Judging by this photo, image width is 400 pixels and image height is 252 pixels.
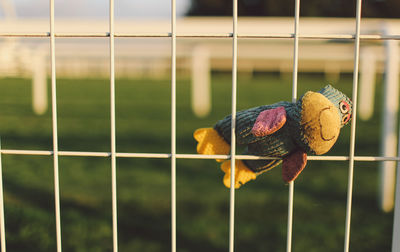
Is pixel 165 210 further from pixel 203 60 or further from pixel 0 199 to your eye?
pixel 203 60

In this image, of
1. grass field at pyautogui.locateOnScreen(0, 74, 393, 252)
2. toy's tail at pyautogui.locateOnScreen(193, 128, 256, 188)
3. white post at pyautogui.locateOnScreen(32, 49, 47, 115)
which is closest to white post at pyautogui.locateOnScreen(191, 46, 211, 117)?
grass field at pyautogui.locateOnScreen(0, 74, 393, 252)

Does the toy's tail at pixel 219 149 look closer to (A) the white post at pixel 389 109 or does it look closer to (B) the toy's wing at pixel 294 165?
(B) the toy's wing at pixel 294 165

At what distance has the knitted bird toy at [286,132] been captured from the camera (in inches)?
26.3

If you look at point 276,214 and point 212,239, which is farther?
point 276,214

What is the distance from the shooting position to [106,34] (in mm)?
710

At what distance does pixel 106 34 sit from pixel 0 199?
1.36ft

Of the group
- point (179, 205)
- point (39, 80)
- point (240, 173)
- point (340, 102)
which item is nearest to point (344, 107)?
point (340, 102)

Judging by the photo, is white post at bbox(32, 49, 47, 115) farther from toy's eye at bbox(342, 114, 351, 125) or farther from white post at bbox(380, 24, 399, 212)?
toy's eye at bbox(342, 114, 351, 125)

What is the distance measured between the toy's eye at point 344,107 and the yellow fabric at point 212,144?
24 centimetres

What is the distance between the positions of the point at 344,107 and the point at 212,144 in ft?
0.90

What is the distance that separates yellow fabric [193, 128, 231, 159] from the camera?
0.81m

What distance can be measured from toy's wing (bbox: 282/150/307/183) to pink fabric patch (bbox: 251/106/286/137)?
9 centimetres

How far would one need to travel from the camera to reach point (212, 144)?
2.65 ft

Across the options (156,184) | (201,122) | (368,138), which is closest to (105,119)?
(201,122)
